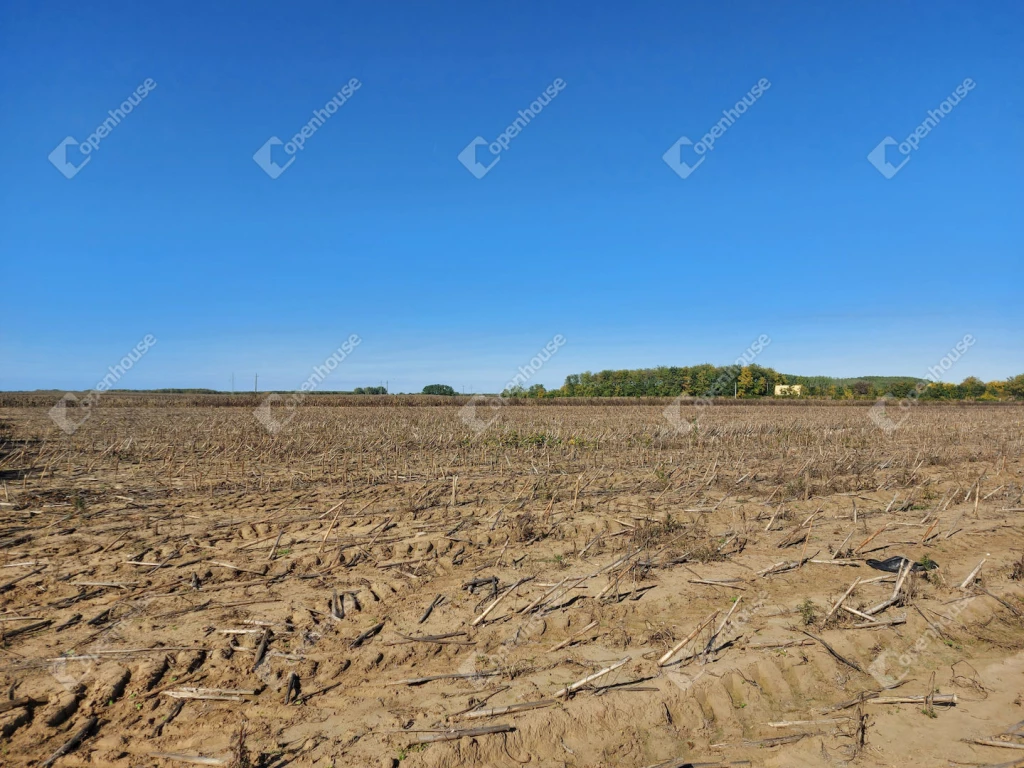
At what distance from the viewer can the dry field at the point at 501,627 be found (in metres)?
3.65

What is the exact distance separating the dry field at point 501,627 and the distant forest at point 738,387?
2082 inches

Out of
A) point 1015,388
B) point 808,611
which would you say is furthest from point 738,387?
point 808,611

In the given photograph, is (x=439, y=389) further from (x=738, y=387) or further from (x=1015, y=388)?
(x=1015, y=388)

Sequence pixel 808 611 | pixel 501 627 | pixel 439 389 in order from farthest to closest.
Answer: pixel 439 389, pixel 808 611, pixel 501 627

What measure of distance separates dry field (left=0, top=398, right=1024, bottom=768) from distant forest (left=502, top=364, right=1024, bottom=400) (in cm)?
5289

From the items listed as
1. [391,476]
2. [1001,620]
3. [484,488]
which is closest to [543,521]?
[484,488]

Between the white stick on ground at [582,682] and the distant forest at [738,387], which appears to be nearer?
the white stick on ground at [582,682]

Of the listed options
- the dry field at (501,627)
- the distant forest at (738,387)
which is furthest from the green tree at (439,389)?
the dry field at (501,627)

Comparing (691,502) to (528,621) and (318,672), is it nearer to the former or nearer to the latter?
(528,621)

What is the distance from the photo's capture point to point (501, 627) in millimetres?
4914

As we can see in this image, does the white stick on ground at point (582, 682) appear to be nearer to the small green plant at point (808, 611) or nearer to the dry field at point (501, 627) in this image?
the dry field at point (501, 627)

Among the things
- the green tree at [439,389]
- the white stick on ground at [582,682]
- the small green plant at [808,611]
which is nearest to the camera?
the white stick on ground at [582,682]

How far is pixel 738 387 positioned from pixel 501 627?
77406 mm

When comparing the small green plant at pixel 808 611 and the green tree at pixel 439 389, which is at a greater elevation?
the green tree at pixel 439 389
